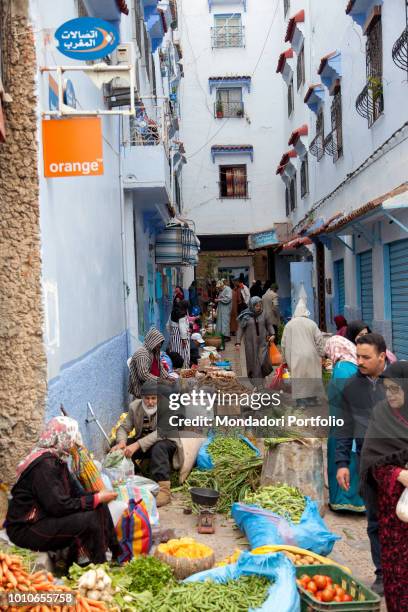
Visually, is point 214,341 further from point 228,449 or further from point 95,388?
point 95,388

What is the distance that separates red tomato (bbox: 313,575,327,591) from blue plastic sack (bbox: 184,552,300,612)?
0.22 meters

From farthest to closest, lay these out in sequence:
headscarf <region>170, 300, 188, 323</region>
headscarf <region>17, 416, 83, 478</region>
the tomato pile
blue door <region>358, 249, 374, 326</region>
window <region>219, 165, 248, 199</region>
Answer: window <region>219, 165, 248, 199</region> < blue door <region>358, 249, 374, 326</region> < headscarf <region>170, 300, 188, 323</region> < headscarf <region>17, 416, 83, 478</region> < the tomato pile

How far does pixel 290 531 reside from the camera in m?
5.02

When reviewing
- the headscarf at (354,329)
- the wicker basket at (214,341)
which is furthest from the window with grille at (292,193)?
the headscarf at (354,329)

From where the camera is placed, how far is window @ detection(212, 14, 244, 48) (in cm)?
2773

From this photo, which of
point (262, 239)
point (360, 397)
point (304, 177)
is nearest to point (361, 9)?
point (360, 397)

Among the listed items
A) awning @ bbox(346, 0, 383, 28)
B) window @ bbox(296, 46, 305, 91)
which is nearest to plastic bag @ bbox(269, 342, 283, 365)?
awning @ bbox(346, 0, 383, 28)

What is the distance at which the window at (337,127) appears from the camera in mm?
16219

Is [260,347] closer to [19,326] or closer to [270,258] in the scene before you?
[19,326]

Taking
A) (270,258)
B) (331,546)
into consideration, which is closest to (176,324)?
(331,546)

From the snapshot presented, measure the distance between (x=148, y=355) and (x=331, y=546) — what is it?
13.2 ft

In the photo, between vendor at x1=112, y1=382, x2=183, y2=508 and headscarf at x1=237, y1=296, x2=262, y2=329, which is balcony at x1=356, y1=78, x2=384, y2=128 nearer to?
headscarf at x1=237, y1=296, x2=262, y2=329

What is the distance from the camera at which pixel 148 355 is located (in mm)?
8555

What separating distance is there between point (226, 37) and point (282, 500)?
25474mm
